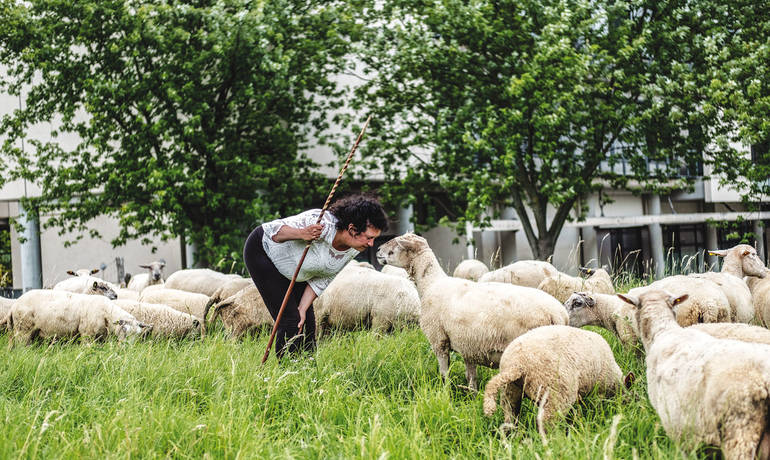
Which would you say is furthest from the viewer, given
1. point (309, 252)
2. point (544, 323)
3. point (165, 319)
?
point (165, 319)

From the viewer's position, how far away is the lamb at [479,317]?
406 cm

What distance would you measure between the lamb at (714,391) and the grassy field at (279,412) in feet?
0.47

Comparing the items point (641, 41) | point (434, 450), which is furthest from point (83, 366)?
point (641, 41)

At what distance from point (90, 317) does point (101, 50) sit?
8.28 m

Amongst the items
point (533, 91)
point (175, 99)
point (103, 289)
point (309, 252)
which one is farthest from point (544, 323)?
point (175, 99)

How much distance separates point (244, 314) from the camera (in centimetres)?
635

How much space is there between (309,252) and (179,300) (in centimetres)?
372

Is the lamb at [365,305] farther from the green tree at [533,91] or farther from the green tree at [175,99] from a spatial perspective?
the green tree at [175,99]

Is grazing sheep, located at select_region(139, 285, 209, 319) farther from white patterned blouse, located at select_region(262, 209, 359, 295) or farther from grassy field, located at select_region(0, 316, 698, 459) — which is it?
white patterned blouse, located at select_region(262, 209, 359, 295)

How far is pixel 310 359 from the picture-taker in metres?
4.53

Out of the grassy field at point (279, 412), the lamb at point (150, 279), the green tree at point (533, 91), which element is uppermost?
the green tree at point (533, 91)

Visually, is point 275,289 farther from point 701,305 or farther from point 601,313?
point 701,305

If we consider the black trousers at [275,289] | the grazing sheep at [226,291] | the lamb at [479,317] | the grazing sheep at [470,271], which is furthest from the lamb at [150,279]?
the lamb at [479,317]

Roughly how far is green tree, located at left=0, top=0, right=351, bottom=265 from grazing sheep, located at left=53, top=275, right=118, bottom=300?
2.25 m
